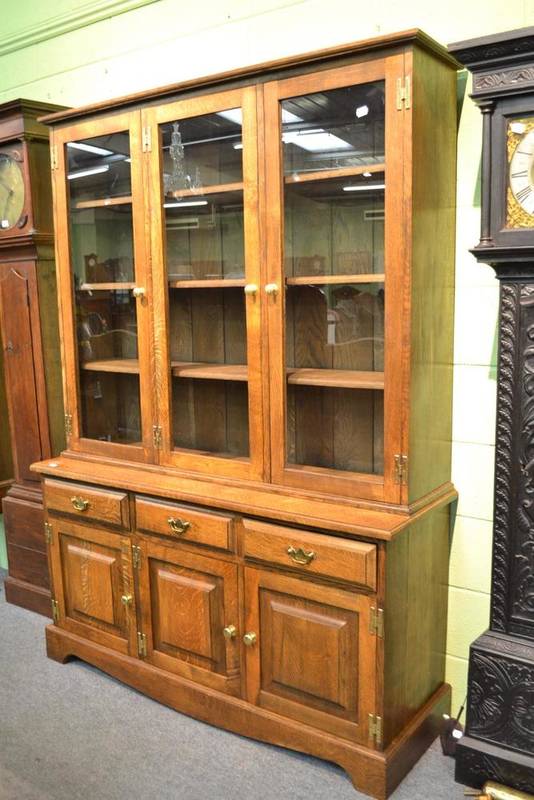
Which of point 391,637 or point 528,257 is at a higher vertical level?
point 528,257

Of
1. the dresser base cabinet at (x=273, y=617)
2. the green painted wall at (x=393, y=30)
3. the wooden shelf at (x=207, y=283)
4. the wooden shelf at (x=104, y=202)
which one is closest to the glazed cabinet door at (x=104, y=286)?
the wooden shelf at (x=104, y=202)

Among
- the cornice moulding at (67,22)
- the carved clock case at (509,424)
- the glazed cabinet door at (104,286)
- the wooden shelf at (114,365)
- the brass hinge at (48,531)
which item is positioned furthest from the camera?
the cornice moulding at (67,22)

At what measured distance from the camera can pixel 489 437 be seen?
2254 millimetres

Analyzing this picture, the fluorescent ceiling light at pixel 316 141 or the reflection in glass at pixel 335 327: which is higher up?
the fluorescent ceiling light at pixel 316 141

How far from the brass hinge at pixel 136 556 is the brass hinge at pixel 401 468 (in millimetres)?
969

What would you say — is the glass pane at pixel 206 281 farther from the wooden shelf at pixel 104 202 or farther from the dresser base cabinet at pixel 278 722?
the dresser base cabinet at pixel 278 722

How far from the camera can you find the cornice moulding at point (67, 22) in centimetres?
296

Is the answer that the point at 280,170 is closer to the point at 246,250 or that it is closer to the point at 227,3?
the point at 246,250

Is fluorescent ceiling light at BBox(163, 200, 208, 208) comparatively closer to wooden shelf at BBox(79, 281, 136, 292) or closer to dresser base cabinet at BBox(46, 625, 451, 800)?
wooden shelf at BBox(79, 281, 136, 292)

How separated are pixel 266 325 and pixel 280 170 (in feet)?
1.46

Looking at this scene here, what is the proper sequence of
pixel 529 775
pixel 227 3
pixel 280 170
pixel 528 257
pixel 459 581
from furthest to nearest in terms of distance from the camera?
1. pixel 227 3
2. pixel 459 581
3. pixel 280 170
4. pixel 529 775
5. pixel 528 257

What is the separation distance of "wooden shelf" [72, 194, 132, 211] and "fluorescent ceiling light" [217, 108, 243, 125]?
18.0 inches

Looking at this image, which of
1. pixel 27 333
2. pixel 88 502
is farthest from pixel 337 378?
pixel 27 333

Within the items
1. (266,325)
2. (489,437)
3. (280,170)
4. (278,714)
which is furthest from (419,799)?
(280,170)
